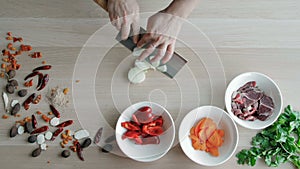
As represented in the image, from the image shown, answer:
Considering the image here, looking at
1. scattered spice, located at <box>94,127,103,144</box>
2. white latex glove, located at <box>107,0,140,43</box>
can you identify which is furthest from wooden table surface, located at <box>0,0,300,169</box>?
white latex glove, located at <box>107,0,140,43</box>

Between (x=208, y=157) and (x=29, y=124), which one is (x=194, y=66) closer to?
(x=208, y=157)

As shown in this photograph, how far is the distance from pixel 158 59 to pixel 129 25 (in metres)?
0.12

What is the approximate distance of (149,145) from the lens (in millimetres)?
1084

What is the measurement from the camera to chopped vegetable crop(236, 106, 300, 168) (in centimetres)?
111

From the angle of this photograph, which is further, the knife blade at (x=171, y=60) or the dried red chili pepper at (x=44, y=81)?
the dried red chili pepper at (x=44, y=81)

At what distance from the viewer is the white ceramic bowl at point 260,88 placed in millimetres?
1097

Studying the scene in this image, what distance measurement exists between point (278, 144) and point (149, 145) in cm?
39

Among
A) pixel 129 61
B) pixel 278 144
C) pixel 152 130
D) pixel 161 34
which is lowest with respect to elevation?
pixel 278 144

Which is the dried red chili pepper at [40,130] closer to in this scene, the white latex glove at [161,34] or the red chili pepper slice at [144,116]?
the red chili pepper slice at [144,116]

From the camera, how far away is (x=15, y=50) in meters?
1.21

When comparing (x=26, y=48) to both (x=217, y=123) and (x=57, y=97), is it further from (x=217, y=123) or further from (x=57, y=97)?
(x=217, y=123)

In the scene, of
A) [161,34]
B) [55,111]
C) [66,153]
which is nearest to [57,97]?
[55,111]

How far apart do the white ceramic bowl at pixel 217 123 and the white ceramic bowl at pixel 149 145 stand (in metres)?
0.04

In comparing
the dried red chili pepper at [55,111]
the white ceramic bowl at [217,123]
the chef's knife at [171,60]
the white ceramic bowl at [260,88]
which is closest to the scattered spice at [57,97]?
the dried red chili pepper at [55,111]
